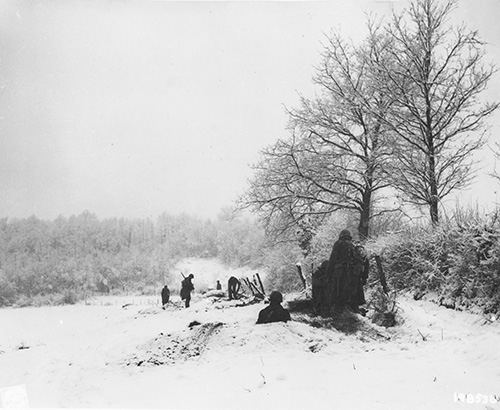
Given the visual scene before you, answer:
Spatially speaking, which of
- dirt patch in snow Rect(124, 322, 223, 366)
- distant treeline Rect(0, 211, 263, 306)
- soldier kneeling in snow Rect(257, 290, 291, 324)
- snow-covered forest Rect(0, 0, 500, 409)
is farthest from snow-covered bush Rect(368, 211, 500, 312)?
distant treeline Rect(0, 211, 263, 306)

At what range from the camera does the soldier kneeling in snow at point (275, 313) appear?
8.46 m

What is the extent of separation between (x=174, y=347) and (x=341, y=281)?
4390mm

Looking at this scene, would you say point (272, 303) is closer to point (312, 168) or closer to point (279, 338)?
point (279, 338)

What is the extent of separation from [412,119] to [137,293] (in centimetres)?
6234

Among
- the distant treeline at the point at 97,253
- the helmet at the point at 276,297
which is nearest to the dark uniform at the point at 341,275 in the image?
the helmet at the point at 276,297

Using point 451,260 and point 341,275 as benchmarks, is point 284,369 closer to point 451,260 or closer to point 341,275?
point 341,275

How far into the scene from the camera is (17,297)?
56812 millimetres

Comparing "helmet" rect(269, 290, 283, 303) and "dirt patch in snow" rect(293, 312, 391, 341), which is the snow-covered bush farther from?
"helmet" rect(269, 290, 283, 303)

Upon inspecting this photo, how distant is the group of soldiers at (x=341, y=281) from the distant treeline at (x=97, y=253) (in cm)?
2963

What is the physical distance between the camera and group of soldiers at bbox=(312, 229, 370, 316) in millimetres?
9414

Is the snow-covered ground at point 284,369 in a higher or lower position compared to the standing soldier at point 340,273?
lower

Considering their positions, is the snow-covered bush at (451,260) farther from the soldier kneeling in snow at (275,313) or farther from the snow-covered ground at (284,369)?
the soldier kneeling in snow at (275,313)

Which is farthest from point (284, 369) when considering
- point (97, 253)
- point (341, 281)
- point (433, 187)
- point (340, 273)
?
point (97, 253)

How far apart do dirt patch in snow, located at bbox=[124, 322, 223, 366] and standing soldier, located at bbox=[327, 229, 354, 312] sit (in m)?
2.99
